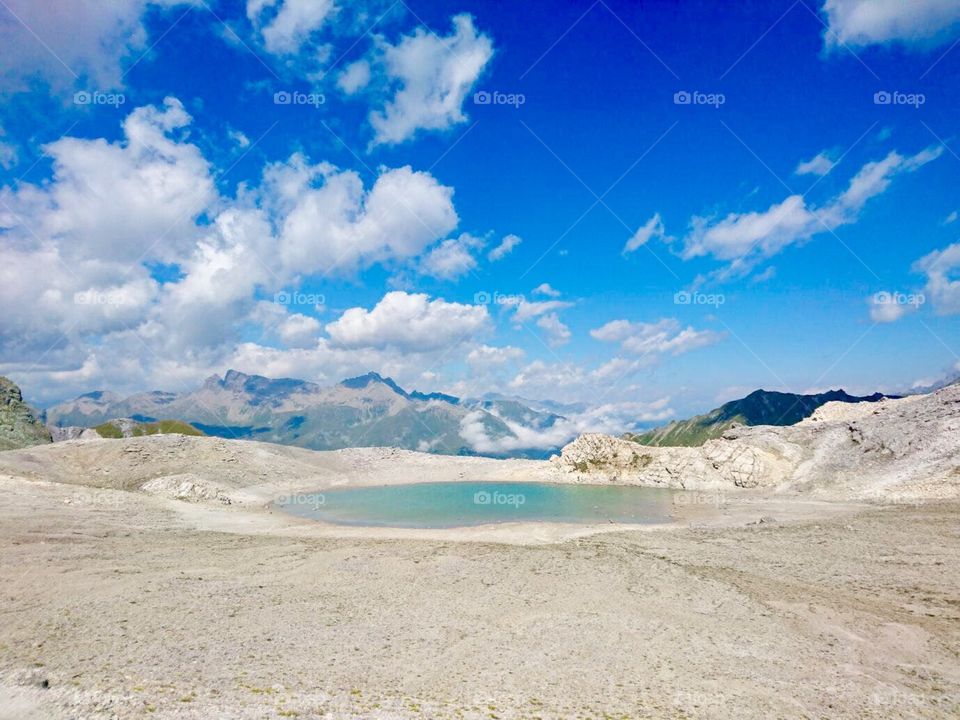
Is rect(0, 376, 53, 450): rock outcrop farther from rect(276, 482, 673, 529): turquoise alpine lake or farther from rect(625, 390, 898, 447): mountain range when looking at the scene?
rect(625, 390, 898, 447): mountain range

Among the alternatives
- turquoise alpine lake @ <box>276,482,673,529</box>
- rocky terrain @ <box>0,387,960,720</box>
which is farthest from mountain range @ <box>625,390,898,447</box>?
rocky terrain @ <box>0,387,960,720</box>

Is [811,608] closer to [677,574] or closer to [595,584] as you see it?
[677,574]

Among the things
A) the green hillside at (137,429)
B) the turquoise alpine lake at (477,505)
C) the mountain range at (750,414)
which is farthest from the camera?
the mountain range at (750,414)

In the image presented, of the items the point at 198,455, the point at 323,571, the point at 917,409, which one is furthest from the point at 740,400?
the point at 323,571

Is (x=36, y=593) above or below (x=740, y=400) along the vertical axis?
below

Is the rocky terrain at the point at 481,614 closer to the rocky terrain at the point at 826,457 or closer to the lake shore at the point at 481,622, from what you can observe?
the lake shore at the point at 481,622

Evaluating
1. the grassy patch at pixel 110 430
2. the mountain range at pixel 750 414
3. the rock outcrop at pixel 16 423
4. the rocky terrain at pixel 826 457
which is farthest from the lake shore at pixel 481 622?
the mountain range at pixel 750 414
